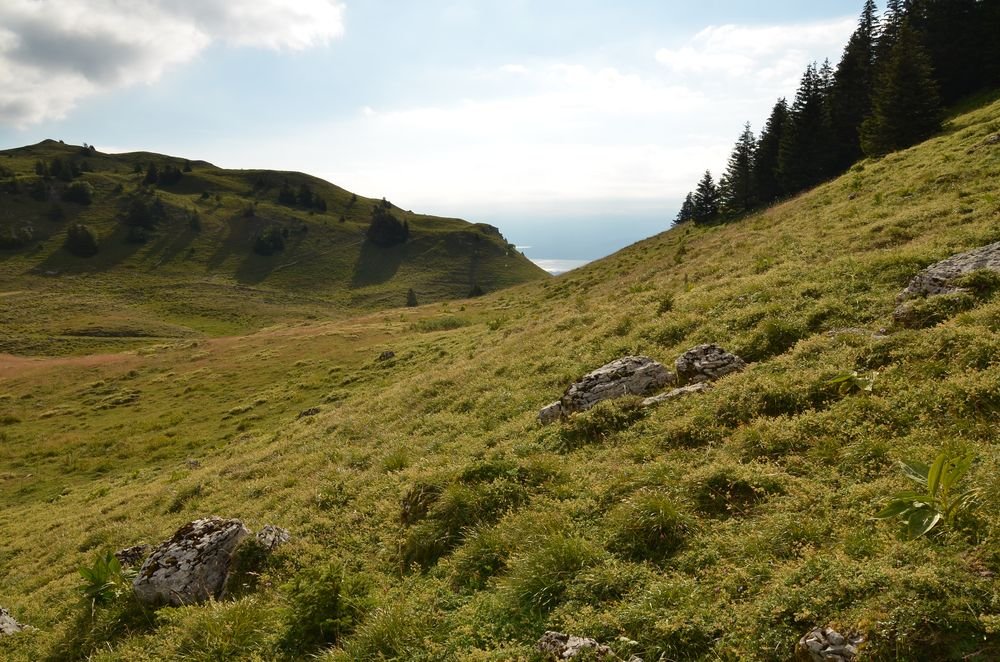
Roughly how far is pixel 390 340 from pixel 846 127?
176 feet

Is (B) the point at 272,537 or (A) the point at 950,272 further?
(A) the point at 950,272

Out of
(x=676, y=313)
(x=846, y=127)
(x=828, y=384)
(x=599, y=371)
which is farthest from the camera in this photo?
(x=846, y=127)

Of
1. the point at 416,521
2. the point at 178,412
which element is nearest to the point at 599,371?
the point at 416,521

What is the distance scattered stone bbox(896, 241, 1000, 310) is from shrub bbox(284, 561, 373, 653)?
1272 centimetres

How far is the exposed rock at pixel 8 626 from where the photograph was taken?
10.7m

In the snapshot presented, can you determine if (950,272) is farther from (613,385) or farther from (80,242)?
(80,242)

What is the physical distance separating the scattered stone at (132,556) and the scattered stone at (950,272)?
18396mm

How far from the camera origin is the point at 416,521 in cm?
979

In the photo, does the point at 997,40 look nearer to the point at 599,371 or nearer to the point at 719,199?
the point at 719,199

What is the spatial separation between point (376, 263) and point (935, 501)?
150 metres

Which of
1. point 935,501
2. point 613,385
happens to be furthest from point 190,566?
point 935,501

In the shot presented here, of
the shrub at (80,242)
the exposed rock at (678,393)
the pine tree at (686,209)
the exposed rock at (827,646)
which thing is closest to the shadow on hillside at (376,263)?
the shrub at (80,242)

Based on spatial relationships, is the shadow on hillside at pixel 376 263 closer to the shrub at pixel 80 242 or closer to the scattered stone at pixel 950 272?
the shrub at pixel 80 242

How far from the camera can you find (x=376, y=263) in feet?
488
